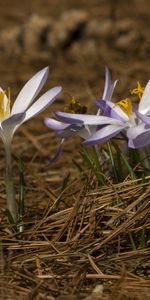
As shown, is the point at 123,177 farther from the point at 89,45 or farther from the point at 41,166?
the point at 89,45

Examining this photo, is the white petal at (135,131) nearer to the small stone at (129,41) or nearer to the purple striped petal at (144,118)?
the purple striped petal at (144,118)

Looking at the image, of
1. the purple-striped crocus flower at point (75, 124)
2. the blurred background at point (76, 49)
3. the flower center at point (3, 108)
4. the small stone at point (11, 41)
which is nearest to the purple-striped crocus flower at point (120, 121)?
the purple-striped crocus flower at point (75, 124)

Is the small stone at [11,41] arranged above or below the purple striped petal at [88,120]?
below

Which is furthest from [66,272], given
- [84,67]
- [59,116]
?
[84,67]

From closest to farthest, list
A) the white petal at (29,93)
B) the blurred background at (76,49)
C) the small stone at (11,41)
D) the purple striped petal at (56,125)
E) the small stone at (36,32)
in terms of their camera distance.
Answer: the purple striped petal at (56,125), the white petal at (29,93), the blurred background at (76,49), the small stone at (36,32), the small stone at (11,41)

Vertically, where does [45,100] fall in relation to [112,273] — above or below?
above

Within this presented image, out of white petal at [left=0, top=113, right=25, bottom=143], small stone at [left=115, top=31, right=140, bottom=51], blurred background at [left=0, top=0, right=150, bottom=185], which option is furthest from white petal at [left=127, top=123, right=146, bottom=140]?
small stone at [left=115, top=31, right=140, bottom=51]

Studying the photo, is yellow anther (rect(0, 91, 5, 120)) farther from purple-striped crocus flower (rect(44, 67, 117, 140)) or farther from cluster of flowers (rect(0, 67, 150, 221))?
purple-striped crocus flower (rect(44, 67, 117, 140))

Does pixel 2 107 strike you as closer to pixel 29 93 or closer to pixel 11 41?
pixel 29 93
